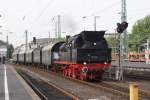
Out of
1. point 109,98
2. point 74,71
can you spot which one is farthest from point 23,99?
point 74,71

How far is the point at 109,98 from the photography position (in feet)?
58.6

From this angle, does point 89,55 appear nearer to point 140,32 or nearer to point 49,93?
point 49,93

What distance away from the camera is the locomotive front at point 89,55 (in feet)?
92.6

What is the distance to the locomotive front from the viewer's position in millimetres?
28219

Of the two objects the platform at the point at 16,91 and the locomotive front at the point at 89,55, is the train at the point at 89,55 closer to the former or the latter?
the locomotive front at the point at 89,55

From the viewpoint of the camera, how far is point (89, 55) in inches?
1114

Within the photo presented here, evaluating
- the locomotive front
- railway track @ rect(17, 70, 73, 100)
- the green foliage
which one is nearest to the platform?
railway track @ rect(17, 70, 73, 100)

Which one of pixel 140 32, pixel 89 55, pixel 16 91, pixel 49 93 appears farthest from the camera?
pixel 140 32

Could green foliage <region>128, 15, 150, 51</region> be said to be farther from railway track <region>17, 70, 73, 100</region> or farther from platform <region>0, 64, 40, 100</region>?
platform <region>0, 64, 40, 100</region>

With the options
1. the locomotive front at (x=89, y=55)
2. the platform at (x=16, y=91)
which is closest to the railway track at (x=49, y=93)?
the platform at (x=16, y=91)

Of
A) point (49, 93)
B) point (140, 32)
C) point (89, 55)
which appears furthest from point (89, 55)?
point (140, 32)

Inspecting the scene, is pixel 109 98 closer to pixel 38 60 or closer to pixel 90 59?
pixel 90 59

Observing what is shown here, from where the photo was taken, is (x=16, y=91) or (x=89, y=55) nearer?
(x=16, y=91)

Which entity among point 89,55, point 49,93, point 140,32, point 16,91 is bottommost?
point 49,93
